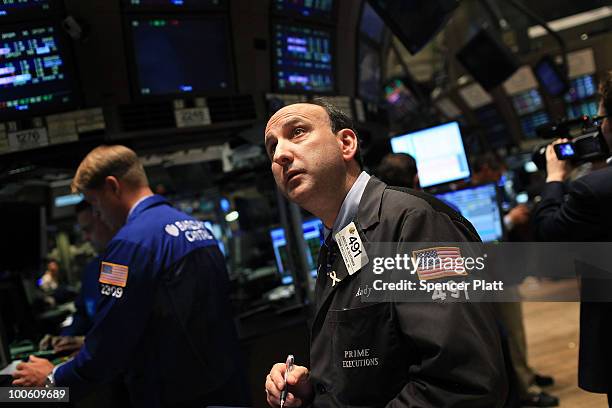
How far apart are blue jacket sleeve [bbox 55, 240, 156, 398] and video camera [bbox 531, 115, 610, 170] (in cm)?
148

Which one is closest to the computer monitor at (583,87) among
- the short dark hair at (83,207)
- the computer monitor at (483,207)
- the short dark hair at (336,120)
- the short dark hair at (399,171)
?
the computer monitor at (483,207)

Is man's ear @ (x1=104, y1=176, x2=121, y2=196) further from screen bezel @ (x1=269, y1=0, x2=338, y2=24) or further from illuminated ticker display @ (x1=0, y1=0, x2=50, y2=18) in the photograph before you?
screen bezel @ (x1=269, y1=0, x2=338, y2=24)

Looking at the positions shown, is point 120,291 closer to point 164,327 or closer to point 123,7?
point 164,327

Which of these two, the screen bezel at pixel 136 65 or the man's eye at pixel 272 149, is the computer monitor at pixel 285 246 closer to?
the screen bezel at pixel 136 65

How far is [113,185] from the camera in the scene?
2.08 meters

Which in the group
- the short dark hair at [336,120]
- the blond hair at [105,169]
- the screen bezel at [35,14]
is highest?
the screen bezel at [35,14]

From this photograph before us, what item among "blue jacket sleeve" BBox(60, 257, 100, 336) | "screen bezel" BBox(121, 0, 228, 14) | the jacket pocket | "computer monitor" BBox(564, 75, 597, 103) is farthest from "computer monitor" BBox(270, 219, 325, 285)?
"computer monitor" BBox(564, 75, 597, 103)

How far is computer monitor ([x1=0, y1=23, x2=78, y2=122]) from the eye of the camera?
2271mm

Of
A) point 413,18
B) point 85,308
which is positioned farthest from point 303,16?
point 85,308

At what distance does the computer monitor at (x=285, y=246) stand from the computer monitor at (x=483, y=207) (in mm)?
823

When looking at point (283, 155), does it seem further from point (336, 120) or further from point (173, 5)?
point (173, 5)

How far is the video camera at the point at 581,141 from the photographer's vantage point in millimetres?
1667

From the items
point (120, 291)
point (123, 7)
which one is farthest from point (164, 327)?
point (123, 7)

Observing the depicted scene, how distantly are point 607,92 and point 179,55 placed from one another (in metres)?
1.91
